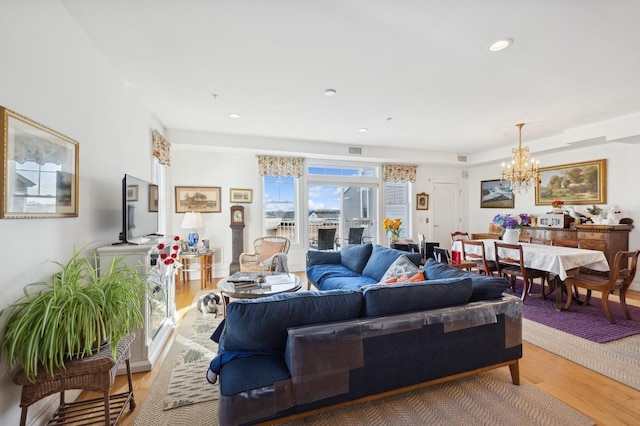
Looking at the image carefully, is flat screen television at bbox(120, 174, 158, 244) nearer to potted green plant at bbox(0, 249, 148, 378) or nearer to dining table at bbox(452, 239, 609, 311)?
potted green plant at bbox(0, 249, 148, 378)

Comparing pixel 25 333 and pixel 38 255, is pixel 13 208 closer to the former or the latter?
pixel 38 255

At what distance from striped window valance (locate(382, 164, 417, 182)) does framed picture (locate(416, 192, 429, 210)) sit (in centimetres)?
45

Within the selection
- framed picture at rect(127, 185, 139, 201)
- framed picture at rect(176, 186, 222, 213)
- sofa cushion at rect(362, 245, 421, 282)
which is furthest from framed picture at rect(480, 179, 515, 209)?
framed picture at rect(127, 185, 139, 201)

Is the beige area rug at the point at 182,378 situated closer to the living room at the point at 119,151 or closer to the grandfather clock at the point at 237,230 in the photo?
the living room at the point at 119,151

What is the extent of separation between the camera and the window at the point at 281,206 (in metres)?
5.59

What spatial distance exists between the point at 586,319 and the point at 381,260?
2.32 meters

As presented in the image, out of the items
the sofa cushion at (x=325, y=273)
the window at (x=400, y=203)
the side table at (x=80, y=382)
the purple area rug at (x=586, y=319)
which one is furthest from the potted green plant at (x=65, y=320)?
the window at (x=400, y=203)

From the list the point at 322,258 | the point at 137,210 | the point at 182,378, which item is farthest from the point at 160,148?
the point at 182,378

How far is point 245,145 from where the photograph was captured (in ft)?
15.9

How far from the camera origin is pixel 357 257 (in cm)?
379

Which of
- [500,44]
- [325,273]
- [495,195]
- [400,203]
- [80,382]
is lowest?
[80,382]

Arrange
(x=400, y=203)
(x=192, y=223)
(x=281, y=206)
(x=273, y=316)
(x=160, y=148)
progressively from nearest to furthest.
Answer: (x=273, y=316)
(x=160, y=148)
(x=192, y=223)
(x=281, y=206)
(x=400, y=203)

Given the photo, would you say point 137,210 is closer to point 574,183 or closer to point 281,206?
point 281,206

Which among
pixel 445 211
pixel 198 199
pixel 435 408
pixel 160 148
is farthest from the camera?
pixel 445 211
